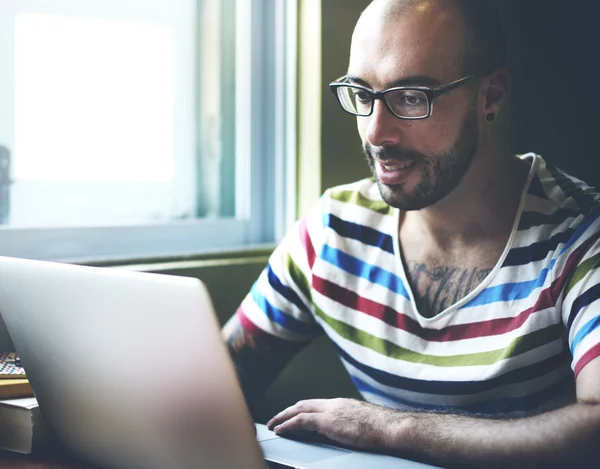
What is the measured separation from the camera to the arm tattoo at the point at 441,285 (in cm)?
140

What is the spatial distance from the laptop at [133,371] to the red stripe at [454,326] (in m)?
0.43

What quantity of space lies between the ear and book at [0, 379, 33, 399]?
1.00 m

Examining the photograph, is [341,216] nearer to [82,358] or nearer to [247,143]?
[247,143]

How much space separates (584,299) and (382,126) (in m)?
0.47

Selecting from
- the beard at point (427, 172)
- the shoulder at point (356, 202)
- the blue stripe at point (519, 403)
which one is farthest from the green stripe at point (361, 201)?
the blue stripe at point (519, 403)

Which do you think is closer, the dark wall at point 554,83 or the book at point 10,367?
the book at point 10,367

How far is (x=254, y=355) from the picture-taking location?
62.8 inches

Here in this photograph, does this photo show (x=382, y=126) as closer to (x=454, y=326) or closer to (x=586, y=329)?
(x=454, y=326)

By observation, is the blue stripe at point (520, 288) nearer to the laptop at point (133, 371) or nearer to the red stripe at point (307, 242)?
the red stripe at point (307, 242)

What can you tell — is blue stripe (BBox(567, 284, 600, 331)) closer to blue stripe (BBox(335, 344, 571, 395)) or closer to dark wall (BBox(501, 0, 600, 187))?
blue stripe (BBox(335, 344, 571, 395))

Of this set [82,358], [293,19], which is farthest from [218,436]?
[293,19]

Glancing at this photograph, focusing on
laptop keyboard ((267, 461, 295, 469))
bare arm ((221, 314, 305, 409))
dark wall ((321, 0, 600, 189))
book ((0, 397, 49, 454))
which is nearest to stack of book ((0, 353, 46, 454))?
book ((0, 397, 49, 454))

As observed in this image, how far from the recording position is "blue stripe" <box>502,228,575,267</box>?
4.40 ft

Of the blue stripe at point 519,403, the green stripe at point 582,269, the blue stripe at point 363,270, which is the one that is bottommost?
the blue stripe at point 519,403
